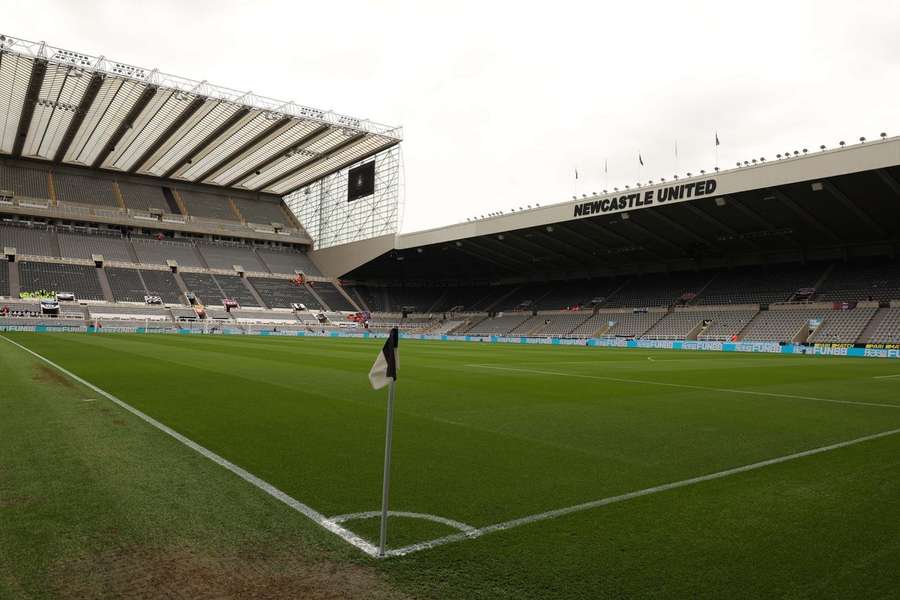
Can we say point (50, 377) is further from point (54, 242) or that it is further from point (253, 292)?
point (54, 242)

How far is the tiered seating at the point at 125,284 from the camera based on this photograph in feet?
200

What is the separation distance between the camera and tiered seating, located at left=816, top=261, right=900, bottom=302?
140 feet

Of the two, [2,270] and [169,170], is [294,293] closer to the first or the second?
[169,170]

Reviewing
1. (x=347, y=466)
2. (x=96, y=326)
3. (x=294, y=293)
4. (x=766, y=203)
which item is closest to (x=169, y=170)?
(x=294, y=293)

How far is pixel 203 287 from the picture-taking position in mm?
67625

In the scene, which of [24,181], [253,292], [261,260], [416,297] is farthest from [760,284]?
[24,181]

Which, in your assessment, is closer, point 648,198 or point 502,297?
point 648,198

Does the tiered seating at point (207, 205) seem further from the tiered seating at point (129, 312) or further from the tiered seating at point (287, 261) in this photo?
the tiered seating at point (129, 312)

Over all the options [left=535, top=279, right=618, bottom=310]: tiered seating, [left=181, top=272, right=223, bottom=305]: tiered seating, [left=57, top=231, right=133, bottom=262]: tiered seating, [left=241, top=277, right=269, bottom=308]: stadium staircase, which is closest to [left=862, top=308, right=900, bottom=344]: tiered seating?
[left=535, top=279, right=618, bottom=310]: tiered seating

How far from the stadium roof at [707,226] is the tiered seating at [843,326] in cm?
657

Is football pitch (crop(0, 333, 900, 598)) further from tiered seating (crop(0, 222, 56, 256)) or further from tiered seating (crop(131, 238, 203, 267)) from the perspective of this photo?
tiered seating (crop(131, 238, 203, 267))

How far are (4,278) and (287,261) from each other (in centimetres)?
3225

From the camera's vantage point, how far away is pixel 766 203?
40469 mm

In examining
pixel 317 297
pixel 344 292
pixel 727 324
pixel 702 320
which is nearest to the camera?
pixel 727 324
